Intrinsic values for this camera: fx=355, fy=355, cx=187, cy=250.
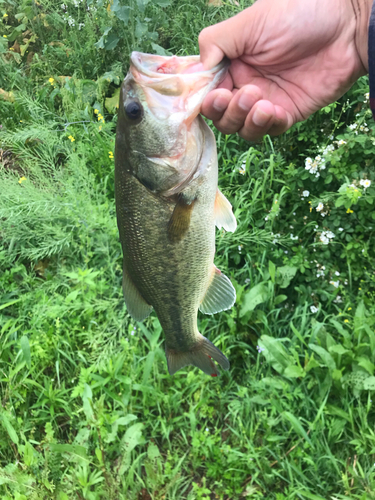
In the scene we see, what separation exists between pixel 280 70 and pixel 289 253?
162cm

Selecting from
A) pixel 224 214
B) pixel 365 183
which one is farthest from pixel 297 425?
pixel 365 183

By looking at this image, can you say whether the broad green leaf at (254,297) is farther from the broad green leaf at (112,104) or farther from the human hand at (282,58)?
the broad green leaf at (112,104)

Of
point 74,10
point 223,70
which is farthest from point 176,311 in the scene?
point 74,10

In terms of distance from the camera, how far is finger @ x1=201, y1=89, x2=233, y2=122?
1.46 metres

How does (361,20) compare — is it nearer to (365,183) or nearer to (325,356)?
(365,183)

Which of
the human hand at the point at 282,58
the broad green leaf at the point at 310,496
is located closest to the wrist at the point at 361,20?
the human hand at the point at 282,58

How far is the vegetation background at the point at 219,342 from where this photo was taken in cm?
225

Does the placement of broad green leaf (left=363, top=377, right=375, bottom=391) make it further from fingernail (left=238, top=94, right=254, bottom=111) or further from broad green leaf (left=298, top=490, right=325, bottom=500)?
fingernail (left=238, top=94, right=254, bottom=111)

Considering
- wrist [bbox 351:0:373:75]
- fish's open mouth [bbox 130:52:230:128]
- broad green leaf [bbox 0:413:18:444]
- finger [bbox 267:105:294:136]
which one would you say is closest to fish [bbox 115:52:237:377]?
fish's open mouth [bbox 130:52:230:128]

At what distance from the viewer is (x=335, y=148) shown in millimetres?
2920

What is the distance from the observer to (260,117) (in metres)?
1.50

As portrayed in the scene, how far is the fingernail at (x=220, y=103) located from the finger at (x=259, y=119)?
12 cm

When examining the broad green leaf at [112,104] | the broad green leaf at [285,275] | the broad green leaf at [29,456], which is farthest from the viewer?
the broad green leaf at [112,104]

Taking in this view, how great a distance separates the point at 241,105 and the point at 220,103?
0.32ft
